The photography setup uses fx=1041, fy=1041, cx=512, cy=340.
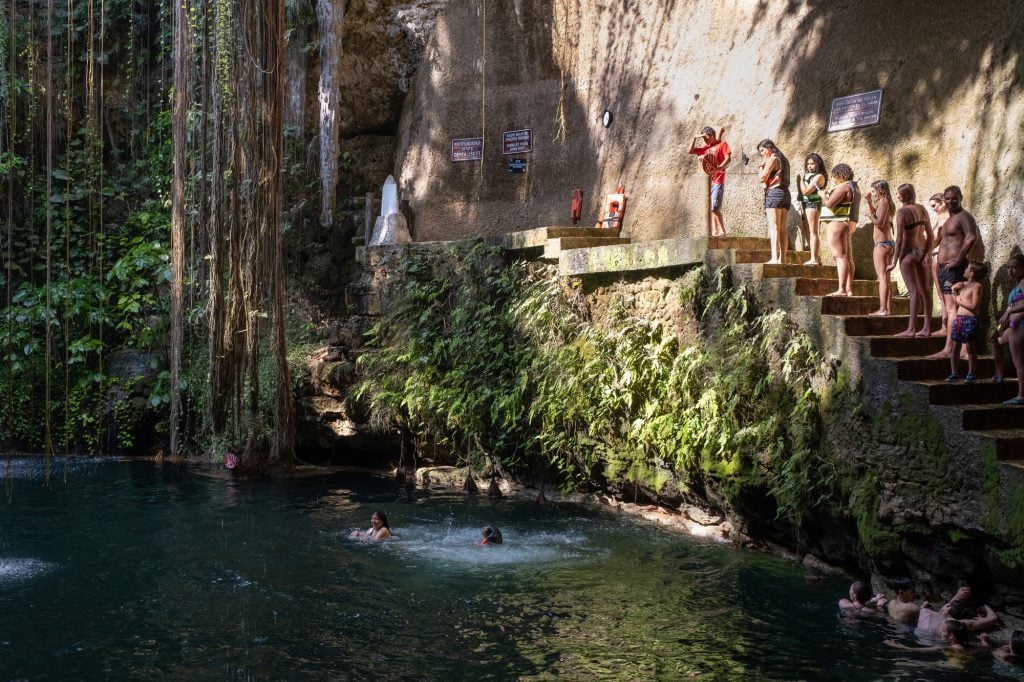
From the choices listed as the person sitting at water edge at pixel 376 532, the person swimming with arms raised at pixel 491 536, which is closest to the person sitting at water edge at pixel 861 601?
the person swimming with arms raised at pixel 491 536

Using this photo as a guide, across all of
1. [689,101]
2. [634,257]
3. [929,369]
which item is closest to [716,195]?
[634,257]

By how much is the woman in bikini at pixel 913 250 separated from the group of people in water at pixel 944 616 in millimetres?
2220

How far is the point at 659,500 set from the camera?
11203 mm

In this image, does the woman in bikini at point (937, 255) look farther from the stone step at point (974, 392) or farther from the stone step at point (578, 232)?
the stone step at point (578, 232)

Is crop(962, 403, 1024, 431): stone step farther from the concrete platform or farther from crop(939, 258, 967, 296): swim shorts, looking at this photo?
the concrete platform

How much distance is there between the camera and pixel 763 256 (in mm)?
10695

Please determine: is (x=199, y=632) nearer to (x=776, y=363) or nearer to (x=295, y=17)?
(x=776, y=363)

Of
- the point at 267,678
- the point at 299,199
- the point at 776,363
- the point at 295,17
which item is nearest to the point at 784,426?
the point at 776,363

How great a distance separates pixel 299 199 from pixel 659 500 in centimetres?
842

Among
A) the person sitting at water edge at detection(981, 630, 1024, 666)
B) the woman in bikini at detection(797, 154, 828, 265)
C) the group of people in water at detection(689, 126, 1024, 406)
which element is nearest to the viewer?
the person sitting at water edge at detection(981, 630, 1024, 666)

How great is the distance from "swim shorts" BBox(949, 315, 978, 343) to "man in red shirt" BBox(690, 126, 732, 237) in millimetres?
3849

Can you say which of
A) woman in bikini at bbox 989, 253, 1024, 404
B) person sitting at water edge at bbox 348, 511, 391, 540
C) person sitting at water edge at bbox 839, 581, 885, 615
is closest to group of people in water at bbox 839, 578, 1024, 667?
person sitting at water edge at bbox 839, 581, 885, 615

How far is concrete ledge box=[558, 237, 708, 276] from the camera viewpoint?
1054cm

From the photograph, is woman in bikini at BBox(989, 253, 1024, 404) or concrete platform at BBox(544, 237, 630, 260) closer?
woman in bikini at BBox(989, 253, 1024, 404)
